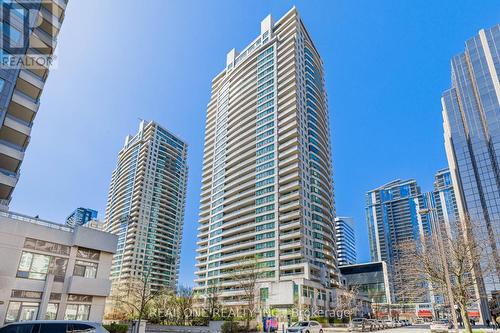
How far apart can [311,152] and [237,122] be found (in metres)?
28.4

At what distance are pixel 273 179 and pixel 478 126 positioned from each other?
7203 centimetres

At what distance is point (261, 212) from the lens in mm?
81375

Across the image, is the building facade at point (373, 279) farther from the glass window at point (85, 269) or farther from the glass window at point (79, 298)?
the glass window at point (79, 298)

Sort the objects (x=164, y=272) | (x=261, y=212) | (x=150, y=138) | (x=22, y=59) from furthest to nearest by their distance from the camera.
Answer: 1. (x=150, y=138)
2. (x=164, y=272)
3. (x=261, y=212)
4. (x=22, y=59)

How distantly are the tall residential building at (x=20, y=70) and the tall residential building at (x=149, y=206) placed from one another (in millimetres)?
84218

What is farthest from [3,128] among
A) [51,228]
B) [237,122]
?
[237,122]

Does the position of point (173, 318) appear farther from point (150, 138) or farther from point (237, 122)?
point (150, 138)

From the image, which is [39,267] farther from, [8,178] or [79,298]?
[8,178]

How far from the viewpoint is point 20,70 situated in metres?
31.3

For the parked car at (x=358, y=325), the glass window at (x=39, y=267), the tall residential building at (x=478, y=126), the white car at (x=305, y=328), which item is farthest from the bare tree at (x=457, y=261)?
the tall residential building at (x=478, y=126)

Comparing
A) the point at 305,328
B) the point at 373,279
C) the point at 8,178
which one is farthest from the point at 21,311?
the point at 373,279

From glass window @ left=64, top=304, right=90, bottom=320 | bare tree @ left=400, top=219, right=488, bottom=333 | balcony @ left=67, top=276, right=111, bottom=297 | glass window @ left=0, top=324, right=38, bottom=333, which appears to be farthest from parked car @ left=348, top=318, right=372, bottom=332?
glass window @ left=0, top=324, right=38, bottom=333

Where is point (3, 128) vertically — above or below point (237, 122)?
below

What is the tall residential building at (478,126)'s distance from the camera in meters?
94.6
